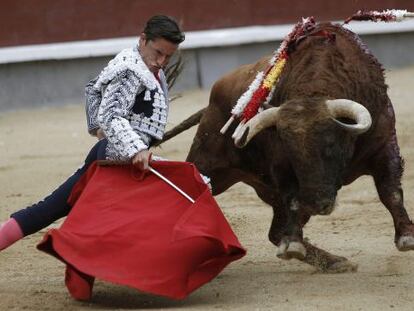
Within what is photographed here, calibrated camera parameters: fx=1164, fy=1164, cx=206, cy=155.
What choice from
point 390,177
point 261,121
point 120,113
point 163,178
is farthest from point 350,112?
point 120,113

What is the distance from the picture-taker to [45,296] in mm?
4047

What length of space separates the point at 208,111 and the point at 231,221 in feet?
2.82

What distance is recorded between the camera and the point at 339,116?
4.06 metres

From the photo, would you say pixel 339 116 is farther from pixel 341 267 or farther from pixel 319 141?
pixel 341 267

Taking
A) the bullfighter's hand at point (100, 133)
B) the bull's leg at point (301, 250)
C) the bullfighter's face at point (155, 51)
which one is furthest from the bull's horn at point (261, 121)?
the bullfighter's hand at point (100, 133)

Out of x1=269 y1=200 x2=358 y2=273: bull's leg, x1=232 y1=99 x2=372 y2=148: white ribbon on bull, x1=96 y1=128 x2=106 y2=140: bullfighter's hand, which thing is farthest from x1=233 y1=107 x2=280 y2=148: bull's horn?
x1=96 y1=128 x2=106 y2=140: bullfighter's hand

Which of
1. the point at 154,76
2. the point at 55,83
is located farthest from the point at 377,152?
the point at 55,83

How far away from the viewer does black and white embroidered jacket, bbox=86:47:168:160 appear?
3879mm

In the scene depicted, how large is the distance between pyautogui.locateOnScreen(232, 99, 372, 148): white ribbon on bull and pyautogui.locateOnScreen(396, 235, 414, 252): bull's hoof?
44cm

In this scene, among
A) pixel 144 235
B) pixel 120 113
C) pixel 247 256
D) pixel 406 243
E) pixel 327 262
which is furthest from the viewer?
pixel 247 256

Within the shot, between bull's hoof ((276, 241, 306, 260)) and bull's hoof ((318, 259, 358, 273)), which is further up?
bull's hoof ((276, 241, 306, 260))

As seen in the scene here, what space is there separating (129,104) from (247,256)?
1293mm

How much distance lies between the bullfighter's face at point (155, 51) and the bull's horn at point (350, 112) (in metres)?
0.59

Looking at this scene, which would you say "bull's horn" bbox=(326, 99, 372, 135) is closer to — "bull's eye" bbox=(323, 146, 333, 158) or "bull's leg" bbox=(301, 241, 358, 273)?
"bull's eye" bbox=(323, 146, 333, 158)
